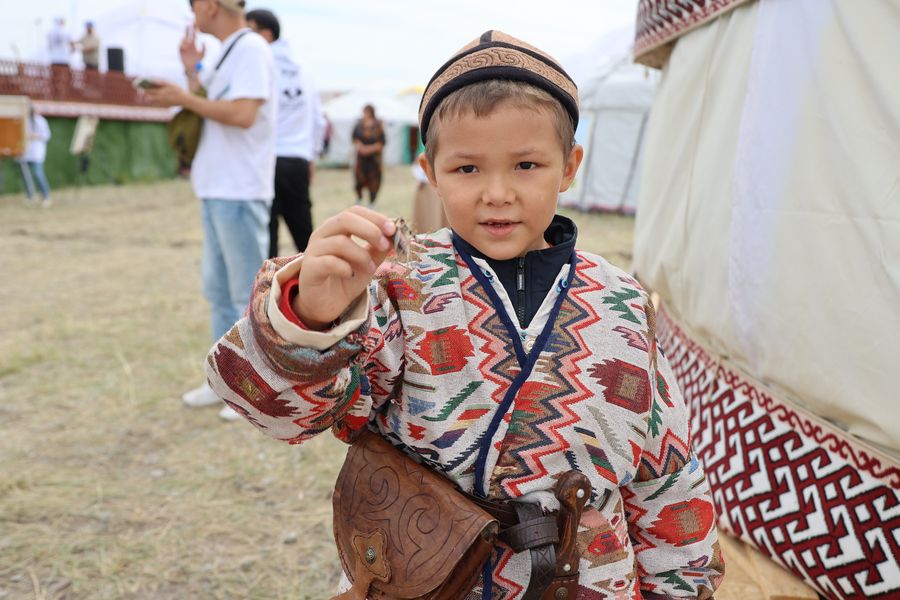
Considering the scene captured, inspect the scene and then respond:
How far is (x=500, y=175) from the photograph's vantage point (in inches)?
43.1

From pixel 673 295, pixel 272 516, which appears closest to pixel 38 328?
pixel 272 516

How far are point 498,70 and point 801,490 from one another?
1458 mm

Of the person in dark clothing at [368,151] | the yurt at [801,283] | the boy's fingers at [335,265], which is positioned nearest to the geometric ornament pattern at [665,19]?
the yurt at [801,283]

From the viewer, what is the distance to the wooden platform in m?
1.82

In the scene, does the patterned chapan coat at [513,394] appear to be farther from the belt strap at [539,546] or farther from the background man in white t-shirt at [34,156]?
the background man in white t-shirt at [34,156]

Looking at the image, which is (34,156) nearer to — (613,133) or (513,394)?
(613,133)

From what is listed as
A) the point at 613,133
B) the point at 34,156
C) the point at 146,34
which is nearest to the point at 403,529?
the point at 613,133

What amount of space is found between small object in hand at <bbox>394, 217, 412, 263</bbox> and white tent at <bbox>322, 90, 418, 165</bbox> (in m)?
22.8

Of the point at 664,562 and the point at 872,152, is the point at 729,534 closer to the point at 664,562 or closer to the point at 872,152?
the point at 664,562

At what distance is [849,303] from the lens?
1656 millimetres

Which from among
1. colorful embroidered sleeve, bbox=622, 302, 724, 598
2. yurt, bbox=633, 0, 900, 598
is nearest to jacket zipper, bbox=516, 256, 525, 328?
colorful embroidered sleeve, bbox=622, 302, 724, 598

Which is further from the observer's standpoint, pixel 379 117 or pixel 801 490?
pixel 379 117

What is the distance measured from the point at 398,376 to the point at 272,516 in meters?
1.77

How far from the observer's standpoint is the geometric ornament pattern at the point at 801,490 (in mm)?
1674
